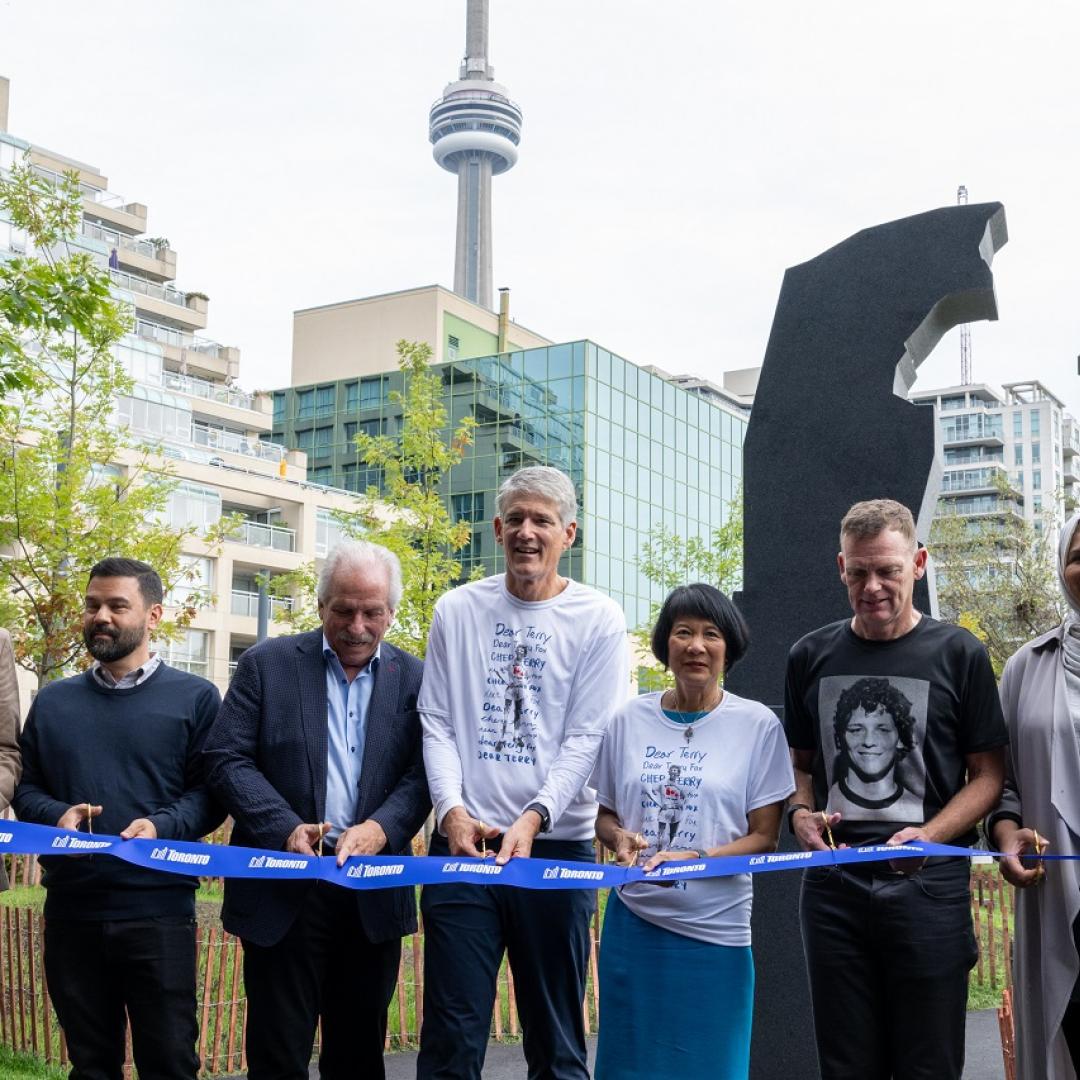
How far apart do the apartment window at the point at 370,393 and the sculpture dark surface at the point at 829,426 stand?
216 feet

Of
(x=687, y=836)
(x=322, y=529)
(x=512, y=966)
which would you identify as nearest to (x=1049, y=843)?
(x=687, y=836)

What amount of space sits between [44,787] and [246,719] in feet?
2.55

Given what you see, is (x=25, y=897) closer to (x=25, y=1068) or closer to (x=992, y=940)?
(x=25, y=1068)

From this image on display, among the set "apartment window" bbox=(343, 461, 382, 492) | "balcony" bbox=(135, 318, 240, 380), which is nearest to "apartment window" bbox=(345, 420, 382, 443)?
"apartment window" bbox=(343, 461, 382, 492)

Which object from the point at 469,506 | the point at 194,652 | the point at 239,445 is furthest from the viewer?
the point at 469,506

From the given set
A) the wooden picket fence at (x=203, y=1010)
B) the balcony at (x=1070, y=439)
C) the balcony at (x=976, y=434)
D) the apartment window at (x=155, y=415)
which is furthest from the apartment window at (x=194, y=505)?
the balcony at (x=1070, y=439)

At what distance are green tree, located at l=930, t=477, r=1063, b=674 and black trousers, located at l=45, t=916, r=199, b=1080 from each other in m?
24.1

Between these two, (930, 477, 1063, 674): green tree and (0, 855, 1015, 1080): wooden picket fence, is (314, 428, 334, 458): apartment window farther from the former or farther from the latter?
(0, 855, 1015, 1080): wooden picket fence

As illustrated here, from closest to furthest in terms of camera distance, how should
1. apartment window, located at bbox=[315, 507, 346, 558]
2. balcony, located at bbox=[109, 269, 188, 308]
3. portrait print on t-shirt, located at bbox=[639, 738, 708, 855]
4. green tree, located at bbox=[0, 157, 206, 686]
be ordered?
portrait print on t-shirt, located at bbox=[639, 738, 708, 855] < green tree, located at bbox=[0, 157, 206, 686] < apartment window, located at bbox=[315, 507, 346, 558] < balcony, located at bbox=[109, 269, 188, 308]

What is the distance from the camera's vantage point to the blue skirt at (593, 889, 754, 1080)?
4.16 metres

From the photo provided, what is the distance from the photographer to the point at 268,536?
173 ft

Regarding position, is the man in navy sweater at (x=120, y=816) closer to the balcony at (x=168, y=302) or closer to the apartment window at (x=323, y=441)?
the apartment window at (x=323, y=441)

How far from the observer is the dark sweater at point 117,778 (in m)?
4.59

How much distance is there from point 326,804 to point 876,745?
1.77 m
